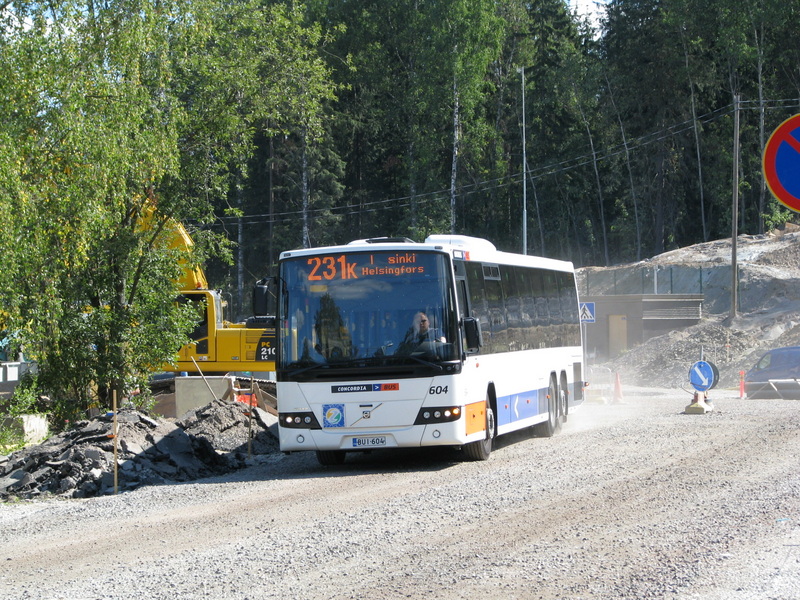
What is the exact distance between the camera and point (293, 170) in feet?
223

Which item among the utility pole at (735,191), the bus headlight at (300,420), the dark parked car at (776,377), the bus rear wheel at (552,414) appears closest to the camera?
the bus headlight at (300,420)

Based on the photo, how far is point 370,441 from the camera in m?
14.5

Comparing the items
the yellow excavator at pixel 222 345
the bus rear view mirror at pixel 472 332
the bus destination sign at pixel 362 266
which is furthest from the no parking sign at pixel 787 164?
the yellow excavator at pixel 222 345

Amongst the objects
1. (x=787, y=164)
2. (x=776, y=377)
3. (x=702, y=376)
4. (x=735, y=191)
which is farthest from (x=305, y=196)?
(x=787, y=164)

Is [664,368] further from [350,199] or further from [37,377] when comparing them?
[350,199]

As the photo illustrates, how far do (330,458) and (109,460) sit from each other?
3322mm

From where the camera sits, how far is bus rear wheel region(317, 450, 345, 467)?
51.3 feet

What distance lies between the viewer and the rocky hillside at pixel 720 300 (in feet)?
139

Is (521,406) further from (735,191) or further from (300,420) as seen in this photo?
(735,191)

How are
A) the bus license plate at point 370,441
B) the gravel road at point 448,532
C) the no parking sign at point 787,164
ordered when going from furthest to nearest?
the bus license plate at point 370,441, the gravel road at point 448,532, the no parking sign at point 787,164

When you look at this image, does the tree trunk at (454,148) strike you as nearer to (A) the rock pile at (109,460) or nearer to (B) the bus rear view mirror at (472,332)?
(A) the rock pile at (109,460)

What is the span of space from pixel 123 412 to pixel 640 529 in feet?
34.7

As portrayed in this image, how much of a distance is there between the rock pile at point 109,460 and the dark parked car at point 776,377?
17.4 metres

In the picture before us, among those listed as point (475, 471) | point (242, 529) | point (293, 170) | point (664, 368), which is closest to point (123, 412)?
point (475, 471)
